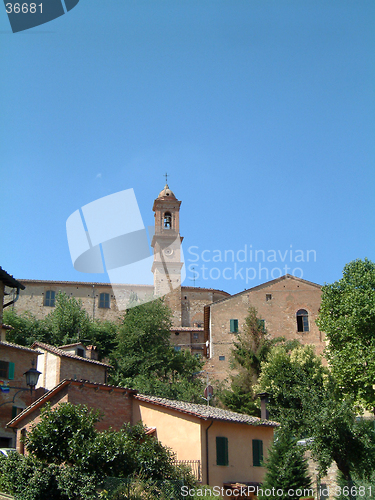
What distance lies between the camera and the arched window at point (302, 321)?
41.3 metres

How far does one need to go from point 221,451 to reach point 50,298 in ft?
127

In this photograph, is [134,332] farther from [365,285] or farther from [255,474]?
[255,474]

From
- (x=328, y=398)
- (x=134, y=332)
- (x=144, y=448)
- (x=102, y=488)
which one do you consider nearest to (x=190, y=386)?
→ (x=134, y=332)

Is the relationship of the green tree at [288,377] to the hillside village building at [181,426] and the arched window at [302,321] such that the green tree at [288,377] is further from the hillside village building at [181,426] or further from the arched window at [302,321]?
the arched window at [302,321]

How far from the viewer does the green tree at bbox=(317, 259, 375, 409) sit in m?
24.3

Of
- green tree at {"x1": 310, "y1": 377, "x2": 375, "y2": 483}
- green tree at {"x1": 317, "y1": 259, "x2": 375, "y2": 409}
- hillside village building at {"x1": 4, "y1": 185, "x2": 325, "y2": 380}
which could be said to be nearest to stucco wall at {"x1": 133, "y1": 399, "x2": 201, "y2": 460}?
green tree at {"x1": 310, "y1": 377, "x2": 375, "y2": 483}

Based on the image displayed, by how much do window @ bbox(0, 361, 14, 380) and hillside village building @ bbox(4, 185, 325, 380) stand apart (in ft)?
62.3

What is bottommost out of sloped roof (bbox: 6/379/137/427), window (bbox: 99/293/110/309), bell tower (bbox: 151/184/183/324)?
sloped roof (bbox: 6/379/137/427)

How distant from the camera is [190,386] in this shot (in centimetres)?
3338

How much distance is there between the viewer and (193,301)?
55281mm

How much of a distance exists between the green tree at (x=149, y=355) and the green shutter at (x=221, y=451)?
51.8ft

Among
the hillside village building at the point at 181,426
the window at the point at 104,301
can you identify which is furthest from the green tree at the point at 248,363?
the window at the point at 104,301

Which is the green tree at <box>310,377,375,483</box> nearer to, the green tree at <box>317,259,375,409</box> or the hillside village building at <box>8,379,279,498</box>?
the hillside village building at <box>8,379,279,498</box>

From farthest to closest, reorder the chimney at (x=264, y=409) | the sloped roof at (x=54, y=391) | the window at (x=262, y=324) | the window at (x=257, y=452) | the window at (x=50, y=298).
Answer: the window at (x=50, y=298)
the window at (x=262, y=324)
the chimney at (x=264, y=409)
the window at (x=257, y=452)
the sloped roof at (x=54, y=391)
